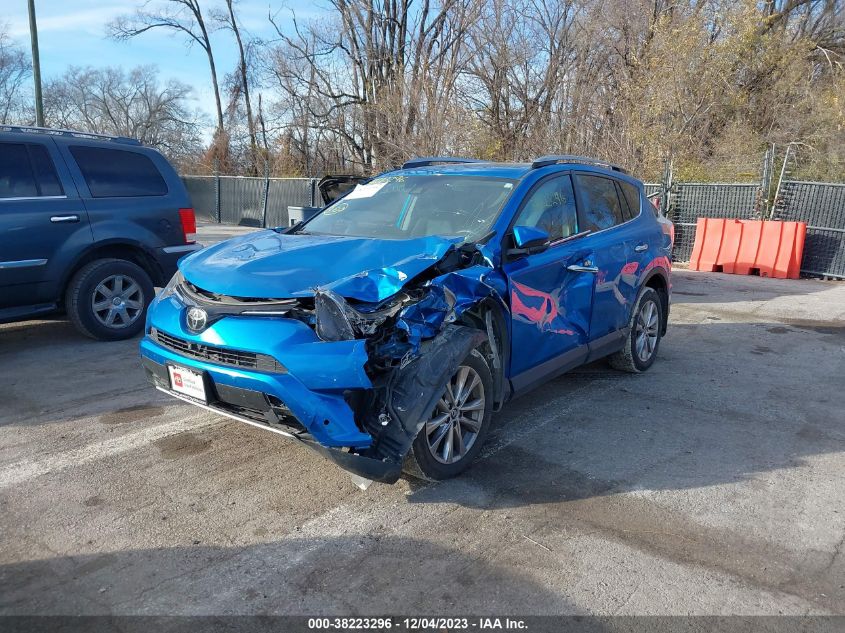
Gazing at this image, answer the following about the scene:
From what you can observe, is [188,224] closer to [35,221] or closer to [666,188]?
[35,221]

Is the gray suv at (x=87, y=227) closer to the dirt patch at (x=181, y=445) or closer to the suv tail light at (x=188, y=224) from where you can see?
the suv tail light at (x=188, y=224)

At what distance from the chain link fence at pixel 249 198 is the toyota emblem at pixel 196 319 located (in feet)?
57.4

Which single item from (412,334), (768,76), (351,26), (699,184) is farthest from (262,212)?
(412,334)

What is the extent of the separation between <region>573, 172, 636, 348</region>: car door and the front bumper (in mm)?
2480

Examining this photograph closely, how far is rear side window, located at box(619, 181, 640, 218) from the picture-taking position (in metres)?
5.80

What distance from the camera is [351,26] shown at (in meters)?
26.8

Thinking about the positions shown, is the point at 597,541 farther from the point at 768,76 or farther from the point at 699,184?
the point at 768,76

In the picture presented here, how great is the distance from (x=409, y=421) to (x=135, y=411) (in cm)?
252

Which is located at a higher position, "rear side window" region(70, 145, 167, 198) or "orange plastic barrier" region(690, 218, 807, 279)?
"rear side window" region(70, 145, 167, 198)

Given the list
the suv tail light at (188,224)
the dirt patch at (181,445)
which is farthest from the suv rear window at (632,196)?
the suv tail light at (188,224)

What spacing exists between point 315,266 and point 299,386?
790 mm

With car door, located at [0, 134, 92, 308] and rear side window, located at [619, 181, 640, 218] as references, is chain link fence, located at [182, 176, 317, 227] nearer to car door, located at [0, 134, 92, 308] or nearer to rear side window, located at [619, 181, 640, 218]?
car door, located at [0, 134, 92, 308]

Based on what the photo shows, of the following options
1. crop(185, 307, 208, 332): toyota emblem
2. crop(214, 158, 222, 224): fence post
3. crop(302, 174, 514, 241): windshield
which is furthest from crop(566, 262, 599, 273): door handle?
crop(214, 158, 222, 224): fence post

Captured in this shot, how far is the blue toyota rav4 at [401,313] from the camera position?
3.17 m
